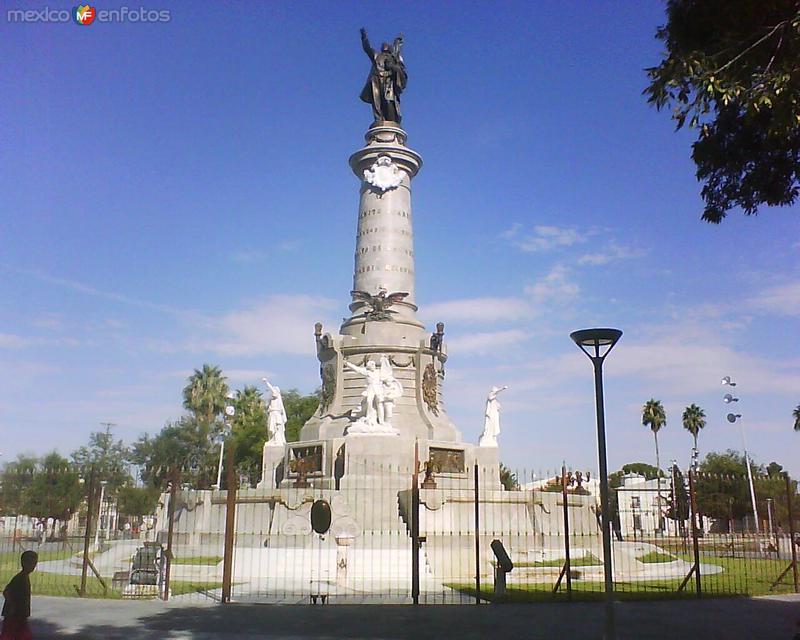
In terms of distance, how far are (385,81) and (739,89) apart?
25.3 metres

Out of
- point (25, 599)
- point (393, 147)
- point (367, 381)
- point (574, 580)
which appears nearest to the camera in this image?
point (25, 599)

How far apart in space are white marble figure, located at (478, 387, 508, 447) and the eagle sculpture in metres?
5.28

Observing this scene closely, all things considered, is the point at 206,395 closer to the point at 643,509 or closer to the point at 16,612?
the point at 643,509

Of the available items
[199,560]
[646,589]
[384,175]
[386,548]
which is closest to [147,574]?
[199,560]

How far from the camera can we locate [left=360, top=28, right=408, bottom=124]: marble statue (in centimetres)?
3212

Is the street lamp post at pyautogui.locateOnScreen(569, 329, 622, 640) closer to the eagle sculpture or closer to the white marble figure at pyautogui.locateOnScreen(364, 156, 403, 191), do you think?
the eagle sculpture

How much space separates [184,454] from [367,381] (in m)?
35.9

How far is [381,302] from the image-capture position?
28.8 m

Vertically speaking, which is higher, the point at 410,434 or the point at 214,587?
the point at 410,434

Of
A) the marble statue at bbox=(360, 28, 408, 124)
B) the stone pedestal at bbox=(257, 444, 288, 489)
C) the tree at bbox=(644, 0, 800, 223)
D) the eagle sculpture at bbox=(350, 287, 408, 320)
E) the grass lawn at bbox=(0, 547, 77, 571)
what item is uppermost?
the marble statue at bbox=(360, 28, 408, 124)

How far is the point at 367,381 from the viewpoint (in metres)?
26.4

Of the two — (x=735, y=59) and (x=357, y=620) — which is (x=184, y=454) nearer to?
(x=357, y=620)

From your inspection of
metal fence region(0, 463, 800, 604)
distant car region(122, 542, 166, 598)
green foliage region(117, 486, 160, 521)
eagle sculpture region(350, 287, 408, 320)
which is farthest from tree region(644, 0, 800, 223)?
green foliage region(117, 486, 160, 521)

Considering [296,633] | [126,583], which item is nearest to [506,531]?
[126,583]
